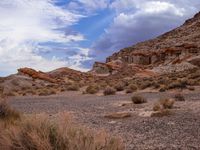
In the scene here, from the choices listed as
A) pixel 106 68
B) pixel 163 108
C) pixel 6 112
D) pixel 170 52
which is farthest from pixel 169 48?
pixel 6 112

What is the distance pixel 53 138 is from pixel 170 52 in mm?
83736

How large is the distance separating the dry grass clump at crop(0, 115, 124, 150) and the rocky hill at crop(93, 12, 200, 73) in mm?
63180

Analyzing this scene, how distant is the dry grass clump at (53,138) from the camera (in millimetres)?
7320

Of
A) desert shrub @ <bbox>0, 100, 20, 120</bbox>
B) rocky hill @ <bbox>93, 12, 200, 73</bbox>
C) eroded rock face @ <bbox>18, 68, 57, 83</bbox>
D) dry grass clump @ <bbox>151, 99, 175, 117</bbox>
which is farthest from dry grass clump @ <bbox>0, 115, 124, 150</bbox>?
rocky hill @ <bbox>93, 12, 200, 73</bbox>

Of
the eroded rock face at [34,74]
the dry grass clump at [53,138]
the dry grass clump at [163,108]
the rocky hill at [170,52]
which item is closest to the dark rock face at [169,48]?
the rocky hill at [170,52]

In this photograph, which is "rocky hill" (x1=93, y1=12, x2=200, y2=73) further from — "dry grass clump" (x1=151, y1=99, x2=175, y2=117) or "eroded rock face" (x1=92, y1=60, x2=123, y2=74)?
"dry grass clump" (x1=151, y1=99, x2=175, y2=117)

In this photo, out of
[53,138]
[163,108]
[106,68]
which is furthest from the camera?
[106,68]

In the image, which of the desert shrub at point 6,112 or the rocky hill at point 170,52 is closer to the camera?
the desert shrub at point 6,112

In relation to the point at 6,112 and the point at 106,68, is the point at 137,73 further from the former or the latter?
the point at 6,112

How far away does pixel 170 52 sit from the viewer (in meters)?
89.9

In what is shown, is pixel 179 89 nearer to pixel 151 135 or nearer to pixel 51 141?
pixel 151 135

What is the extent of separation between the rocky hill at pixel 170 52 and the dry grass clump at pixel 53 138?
63180 mm

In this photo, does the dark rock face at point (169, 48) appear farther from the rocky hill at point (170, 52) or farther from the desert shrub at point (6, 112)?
the desert shrub at point (6, 112)

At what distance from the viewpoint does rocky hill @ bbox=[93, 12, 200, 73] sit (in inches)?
3041
